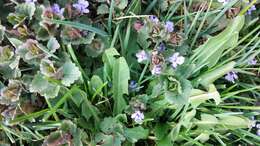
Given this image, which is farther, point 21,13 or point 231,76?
point 231,76

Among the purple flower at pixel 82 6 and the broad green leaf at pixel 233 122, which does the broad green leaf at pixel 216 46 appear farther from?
the purple flower at pixel 82 6

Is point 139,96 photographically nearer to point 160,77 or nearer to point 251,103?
point 160,77

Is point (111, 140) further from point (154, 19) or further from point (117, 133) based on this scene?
point (154, 19)

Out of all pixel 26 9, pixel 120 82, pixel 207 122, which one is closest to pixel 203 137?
pixel 207 122

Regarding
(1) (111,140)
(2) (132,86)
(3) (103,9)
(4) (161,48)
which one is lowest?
(1) (111,140)

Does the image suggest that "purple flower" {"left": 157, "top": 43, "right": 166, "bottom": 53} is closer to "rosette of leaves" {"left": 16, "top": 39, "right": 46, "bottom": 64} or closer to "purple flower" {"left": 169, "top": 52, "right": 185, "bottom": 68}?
"purple flower" {"left": 169, "top": 52, "right": 185, "bottom": 68}

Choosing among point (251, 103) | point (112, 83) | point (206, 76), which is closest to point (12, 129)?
point (112, 83)

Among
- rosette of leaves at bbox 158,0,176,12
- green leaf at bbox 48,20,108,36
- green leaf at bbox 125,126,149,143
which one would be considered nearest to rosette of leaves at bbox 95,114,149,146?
green leaf at bbox 125,126,149,143
